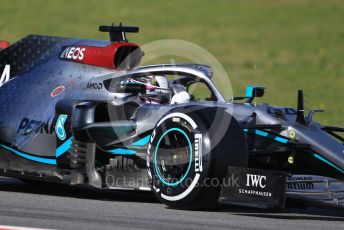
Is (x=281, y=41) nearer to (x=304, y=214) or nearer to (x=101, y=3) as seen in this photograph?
(x=101, y=3)

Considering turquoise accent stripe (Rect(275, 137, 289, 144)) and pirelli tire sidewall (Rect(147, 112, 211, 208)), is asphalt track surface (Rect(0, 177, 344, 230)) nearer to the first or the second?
pirelli tire sidewall (Rect(147, 112, 211, 208))

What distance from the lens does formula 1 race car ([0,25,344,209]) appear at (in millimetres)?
9188

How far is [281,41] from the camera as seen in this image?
3369cm

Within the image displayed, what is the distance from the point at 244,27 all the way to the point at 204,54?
25.0 metres

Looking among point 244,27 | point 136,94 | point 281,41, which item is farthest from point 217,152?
point 244,27

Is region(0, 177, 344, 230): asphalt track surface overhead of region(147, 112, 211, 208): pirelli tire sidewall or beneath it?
beneath

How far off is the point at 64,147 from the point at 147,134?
1100 mm

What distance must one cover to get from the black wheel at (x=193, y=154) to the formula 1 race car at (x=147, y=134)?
0.03 ft

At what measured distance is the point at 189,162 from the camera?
9344 millimetres

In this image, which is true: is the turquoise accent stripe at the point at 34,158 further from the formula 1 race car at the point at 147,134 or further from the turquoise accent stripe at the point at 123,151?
the turquoise accent stripe at the point at 123,151

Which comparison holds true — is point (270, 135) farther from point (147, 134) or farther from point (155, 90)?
point (155, 90)

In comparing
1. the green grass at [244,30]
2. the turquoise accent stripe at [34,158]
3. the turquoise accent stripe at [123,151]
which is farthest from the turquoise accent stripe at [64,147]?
the green grass at [244,30]

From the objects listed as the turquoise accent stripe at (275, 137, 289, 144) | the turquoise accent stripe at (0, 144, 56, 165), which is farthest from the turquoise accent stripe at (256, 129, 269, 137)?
the turquoise accent stripe at (0, 144, 56, 165)

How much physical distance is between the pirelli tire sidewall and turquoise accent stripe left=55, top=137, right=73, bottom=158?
1.31m
